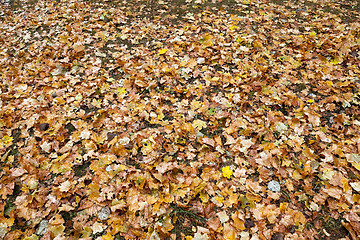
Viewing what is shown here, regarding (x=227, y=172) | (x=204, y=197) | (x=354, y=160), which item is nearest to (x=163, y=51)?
(x=227, y=172)

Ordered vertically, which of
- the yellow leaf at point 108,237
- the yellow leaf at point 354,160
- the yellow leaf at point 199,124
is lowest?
the yellow leaf at point 108,237

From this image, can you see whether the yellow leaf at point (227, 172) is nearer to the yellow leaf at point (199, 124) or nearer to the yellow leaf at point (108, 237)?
the yellow leaf at point (199, 124)

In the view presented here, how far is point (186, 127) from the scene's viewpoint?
323 centimetres

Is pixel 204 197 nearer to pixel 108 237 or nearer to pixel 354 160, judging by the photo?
pixel 108 237

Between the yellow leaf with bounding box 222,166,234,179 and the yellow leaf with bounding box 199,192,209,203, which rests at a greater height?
the yellow leaf with bounding box 222,166,234,179

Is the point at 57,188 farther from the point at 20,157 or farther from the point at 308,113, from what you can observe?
the point at 308,113

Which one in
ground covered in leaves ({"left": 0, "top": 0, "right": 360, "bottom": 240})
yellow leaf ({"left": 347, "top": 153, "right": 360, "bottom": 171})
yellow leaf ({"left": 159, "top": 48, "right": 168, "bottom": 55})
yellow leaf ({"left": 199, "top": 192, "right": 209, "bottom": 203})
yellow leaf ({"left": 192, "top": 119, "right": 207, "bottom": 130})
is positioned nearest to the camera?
ground covered in leaves ({"left": 0, "top": 0, "right": 360, "bottom": 240})

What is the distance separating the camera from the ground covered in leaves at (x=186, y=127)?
A: 2.39 metres

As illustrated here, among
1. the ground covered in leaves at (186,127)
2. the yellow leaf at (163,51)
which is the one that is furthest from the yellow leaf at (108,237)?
the yellow leaf at (163,51)

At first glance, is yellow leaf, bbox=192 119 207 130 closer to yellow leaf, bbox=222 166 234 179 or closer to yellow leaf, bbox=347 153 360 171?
yellow leaf, bbox=222 166 234 179

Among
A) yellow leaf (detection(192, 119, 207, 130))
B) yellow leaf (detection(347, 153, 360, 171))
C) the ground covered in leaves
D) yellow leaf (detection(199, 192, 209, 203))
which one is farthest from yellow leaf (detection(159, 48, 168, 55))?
yellow leaf (detection(347, 153, 360, 171))

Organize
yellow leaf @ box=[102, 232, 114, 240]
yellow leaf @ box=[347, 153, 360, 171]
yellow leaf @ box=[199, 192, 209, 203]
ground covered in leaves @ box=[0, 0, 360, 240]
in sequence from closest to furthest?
yellow leaf @ box=[102, 232, 114, 240]
ground covered in leaves @ box=[0, 0, 360, 240]
yellow leaf @ box=[199, 192, 209, 203]
yellow leaf @ box=[347, 153, 360, 171]

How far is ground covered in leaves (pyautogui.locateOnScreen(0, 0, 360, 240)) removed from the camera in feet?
7.84

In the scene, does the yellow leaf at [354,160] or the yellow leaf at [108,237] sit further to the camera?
the yellow leaf at [354,160]
